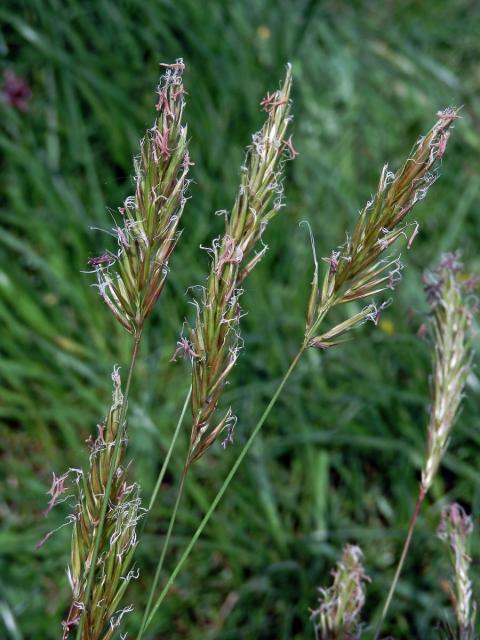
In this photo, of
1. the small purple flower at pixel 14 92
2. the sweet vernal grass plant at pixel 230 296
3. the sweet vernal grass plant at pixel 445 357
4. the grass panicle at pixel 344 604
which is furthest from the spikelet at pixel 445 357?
the small purple flower at pixel 14 92

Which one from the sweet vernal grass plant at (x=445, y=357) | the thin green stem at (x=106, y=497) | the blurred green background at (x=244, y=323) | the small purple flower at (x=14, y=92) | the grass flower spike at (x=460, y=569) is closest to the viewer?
the thin green stem at (x=106, y=497)

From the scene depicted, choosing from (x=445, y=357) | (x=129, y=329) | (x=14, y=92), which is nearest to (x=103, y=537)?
(x=129, y=329)

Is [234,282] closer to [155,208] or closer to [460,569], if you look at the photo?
[155,208]

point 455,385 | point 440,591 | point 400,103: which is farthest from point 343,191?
point 455,385

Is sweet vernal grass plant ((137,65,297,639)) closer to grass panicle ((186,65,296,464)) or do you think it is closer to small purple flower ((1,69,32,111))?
grass panicle ((186,65,296,464))

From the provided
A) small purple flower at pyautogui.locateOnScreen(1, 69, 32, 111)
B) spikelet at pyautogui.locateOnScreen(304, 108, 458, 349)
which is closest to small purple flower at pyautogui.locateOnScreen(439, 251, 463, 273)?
spikelet at pyautogui.locateOnScreen(304, 108, 458, 349)

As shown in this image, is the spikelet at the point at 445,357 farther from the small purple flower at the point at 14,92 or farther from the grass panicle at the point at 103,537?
the small purple flower at the point at 14,92
